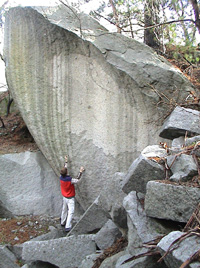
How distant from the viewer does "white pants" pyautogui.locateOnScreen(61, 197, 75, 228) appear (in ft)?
18.4

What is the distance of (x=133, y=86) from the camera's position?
5.74 metres

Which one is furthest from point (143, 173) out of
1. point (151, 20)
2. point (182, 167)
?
point (151, 20)

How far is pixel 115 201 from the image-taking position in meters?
3.62

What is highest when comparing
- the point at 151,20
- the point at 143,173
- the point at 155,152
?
the point at 151,20

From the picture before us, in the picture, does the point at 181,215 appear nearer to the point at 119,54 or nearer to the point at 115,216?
the point at 115,216

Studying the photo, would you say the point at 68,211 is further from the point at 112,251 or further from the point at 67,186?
the point at 112,251

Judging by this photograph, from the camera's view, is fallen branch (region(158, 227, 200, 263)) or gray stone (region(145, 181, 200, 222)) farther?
gray stone (region(145, 181, 200, 222))

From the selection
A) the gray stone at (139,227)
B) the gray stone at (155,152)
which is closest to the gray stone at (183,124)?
the gray stone at (155,152)

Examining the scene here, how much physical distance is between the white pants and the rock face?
394mm

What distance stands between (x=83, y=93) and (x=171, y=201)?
402 cm

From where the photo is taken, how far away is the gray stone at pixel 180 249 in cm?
194

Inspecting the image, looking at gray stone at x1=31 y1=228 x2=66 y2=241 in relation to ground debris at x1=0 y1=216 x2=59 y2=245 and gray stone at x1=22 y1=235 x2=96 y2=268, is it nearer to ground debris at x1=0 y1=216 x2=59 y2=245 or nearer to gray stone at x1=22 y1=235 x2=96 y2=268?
ground debris at x1=0 y1=216 x2=59 y2=245

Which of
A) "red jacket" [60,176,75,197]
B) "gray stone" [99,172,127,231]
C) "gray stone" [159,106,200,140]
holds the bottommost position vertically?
"red jacket" [60,176,75,197]

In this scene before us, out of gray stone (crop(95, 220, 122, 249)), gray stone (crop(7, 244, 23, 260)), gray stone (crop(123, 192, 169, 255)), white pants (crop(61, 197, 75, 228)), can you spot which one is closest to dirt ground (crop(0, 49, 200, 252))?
gray stone (crop(7, 244, 23, 260))
